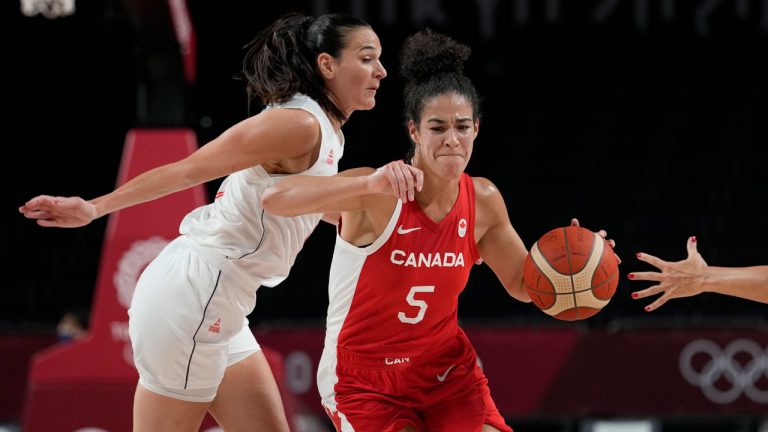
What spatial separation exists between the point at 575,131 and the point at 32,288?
5.29 m

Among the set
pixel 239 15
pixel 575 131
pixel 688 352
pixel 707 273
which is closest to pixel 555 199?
pixel 575 131

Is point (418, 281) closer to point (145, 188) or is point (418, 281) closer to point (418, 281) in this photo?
point (418, 281)

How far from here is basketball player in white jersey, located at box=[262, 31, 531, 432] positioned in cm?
350

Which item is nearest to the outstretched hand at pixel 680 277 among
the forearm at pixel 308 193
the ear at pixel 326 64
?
the forearm at pixel 308 193

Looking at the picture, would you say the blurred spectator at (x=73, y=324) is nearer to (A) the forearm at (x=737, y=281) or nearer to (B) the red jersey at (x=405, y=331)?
(B) the red jersey at (x=405, y=331)

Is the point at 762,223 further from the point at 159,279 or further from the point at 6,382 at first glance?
the point at 159,279

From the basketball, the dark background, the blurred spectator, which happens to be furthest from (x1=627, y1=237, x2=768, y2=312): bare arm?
the dark background

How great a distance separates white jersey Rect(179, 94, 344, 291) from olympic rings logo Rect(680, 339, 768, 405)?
14.6 ft

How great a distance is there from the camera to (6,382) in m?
7.59

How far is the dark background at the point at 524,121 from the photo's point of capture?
9383 millimetres

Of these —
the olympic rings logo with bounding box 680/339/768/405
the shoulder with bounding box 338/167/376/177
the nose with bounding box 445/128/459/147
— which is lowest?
the olympic rings logo with bounding box 680/339/768/405

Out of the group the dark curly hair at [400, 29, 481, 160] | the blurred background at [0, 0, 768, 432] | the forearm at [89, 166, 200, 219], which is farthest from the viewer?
the blurred background at [0, 0, 768, 432]

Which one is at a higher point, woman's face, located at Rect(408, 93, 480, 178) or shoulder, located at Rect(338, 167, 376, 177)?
woman's face, located at Rect(408, 93, 480, 178)

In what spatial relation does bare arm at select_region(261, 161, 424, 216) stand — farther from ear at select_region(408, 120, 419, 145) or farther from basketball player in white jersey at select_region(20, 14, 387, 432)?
ear at select_region(408, 120, 419, 145)
